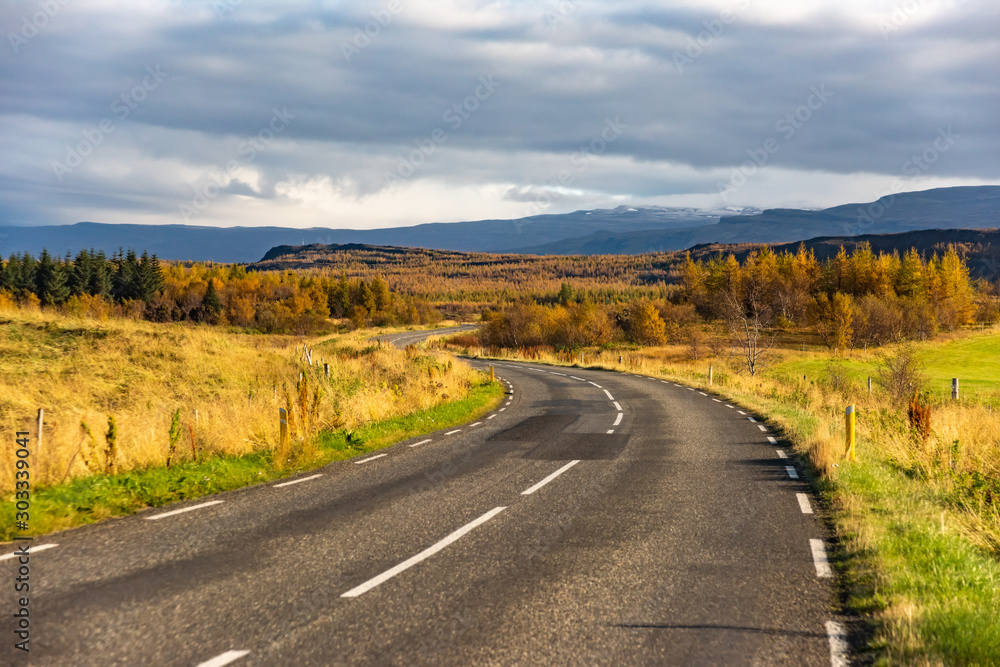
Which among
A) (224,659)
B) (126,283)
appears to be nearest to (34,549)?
(224,659)

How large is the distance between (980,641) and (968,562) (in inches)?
81.5

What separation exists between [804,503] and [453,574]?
5.12 m

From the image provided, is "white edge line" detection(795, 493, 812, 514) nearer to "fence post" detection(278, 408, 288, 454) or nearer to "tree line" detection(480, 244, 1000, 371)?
"fence post" detection(278, 408, 288, 454)

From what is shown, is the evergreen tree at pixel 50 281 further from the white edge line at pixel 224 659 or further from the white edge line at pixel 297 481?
the white edge line at pixel 224 659

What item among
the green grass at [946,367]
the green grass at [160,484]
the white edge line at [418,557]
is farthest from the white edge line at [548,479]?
the green grass at [946,367]

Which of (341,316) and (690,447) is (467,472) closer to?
(690,447)

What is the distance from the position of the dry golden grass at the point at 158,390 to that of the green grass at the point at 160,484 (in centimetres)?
47

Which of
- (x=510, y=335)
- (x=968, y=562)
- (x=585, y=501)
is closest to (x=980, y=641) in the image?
(x=968, y=562)

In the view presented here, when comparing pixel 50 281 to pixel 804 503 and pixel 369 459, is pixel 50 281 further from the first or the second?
pixel 804 503

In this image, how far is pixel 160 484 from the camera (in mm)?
8750

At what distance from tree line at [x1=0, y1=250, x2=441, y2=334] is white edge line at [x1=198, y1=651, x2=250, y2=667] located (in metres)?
76.9

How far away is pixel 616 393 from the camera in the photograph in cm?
2548

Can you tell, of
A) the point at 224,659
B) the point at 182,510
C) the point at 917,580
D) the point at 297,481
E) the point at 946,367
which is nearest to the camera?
the point at 224,659

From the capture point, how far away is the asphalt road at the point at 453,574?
167 inches
